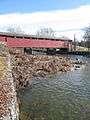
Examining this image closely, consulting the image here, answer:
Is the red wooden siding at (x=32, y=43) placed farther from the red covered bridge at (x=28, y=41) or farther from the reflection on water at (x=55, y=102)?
the reflection on water at (x=55, y=102)

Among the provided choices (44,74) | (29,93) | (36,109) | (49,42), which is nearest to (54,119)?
(36,109)

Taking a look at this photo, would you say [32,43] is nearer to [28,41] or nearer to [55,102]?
[28,41]

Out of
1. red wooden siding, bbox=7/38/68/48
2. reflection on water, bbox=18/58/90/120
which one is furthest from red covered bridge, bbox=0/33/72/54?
reflection on water, bbox=18/58/90/120

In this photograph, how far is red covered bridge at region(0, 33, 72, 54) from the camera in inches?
2454

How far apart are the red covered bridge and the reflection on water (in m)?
36.3

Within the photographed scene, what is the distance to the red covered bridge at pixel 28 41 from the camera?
6234 centimetres

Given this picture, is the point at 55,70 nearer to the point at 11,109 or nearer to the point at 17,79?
the point at 17,79

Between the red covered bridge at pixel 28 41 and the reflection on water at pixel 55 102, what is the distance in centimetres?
3627

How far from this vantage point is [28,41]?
222 feet

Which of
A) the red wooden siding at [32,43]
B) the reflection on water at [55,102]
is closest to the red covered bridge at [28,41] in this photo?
the red wooden siding at [32,43]

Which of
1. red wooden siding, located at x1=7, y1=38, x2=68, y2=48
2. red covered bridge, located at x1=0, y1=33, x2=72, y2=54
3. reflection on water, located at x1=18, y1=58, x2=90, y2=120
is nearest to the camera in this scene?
reflection on water, located at x1=18, y1=58, x2=90, y2=120

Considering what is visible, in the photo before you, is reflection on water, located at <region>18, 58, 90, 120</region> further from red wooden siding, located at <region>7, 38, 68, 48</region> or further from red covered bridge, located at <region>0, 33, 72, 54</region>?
red wooden siding, located at <region>7, 38, 68, 48</region>

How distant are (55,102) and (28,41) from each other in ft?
160

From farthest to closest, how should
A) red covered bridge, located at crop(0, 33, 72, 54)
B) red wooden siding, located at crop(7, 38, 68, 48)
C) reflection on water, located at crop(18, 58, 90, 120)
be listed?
red wooden siding, located at crop(7, 38, 68, 48)
red covered bridge, located at crop(0, 33, 72, 54)
reflection on water, located at crop(18, 58, 90, 120)
